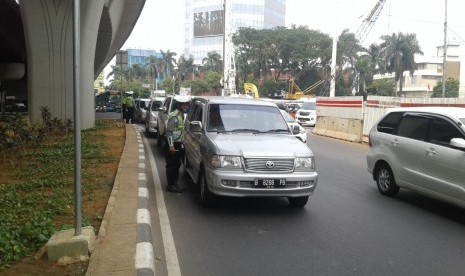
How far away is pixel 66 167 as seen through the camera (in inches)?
391

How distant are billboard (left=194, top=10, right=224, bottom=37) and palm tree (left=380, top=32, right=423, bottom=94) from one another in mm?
53655

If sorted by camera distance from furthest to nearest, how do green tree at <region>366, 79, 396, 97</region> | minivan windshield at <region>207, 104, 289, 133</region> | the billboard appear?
the billboard, green tree at <region>366, 79, 396, 97</region>, minivan windshield at <region>207, 104, 289, 133</region>

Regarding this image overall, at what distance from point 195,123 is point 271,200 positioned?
6.01ft

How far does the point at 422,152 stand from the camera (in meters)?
7.56

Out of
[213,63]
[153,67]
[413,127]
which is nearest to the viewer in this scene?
[413,127]

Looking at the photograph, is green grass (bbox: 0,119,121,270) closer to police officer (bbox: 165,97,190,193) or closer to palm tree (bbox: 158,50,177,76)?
police officer (bbox: 165,97,190,193)

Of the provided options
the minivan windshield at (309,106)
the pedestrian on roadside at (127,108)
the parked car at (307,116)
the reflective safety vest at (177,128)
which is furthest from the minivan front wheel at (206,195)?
the minivan windshield at (309,106)

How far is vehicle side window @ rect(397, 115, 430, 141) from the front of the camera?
7.79 metres

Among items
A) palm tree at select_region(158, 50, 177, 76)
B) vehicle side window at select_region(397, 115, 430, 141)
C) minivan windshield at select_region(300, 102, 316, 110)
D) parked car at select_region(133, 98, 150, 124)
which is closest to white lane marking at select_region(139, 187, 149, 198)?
vehicle side window at select_region(397, 115, 430, 141)

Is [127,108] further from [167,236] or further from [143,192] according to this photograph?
[167,236]

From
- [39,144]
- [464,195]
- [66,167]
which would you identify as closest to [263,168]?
[464,195]

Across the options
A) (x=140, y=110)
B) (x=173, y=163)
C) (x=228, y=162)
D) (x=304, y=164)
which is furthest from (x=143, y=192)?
(x=140, y=110)

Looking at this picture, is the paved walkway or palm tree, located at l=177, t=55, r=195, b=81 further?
palm tree, located at l=177, t=55, r=195, b=81

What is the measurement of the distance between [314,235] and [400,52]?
6973 cm
